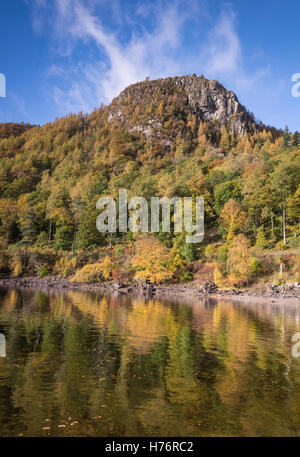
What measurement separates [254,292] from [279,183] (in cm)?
2562

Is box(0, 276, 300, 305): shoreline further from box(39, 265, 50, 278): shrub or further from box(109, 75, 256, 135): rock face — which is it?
box(109, 75, 256, 135): rock face

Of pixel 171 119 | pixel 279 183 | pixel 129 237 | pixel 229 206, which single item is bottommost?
pixel 129 237

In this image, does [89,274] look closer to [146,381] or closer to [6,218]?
[6,218]

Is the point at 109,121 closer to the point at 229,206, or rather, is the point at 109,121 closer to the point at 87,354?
the point at 229,206

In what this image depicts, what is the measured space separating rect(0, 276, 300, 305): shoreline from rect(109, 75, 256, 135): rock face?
390ft

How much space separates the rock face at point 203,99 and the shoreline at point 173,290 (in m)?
119

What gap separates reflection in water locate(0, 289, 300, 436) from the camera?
6488 mm

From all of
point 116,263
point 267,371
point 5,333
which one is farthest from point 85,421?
point 116,263

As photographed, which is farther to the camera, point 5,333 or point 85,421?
point 5,333

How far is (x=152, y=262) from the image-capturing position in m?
48.7

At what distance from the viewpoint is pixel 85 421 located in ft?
21.3

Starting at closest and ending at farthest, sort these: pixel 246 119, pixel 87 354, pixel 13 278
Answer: pixel 87 354, pixel 13 278, pixel 246 119

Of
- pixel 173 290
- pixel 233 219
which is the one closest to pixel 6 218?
pixel 173 290

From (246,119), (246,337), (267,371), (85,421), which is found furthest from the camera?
(246,119)
